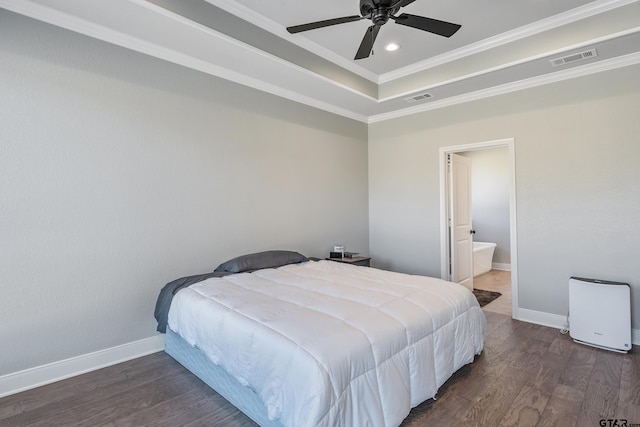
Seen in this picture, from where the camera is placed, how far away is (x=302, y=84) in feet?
12.1

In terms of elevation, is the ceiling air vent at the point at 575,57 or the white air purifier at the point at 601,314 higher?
the ceiling air vent at the point at 575,57

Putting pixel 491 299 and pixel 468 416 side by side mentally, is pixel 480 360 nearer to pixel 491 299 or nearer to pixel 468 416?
pixel 468 416

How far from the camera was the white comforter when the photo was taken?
4.86 feet

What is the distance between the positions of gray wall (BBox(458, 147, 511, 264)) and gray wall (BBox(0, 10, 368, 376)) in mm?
4993

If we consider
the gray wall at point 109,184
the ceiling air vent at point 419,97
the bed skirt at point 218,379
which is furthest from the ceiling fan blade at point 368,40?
the bed skirt at point 218,379

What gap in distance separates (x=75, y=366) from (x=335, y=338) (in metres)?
2.20

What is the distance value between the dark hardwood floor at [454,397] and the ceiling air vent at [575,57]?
274cm

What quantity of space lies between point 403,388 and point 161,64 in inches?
127

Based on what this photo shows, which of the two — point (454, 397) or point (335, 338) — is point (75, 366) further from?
point (454, 397)

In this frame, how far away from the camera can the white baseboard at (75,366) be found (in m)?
2.19

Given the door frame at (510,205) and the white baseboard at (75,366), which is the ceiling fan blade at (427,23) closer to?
the door frame at (510,205)

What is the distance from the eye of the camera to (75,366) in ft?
7.97

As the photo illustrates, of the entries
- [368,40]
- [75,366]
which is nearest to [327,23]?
[368,40]

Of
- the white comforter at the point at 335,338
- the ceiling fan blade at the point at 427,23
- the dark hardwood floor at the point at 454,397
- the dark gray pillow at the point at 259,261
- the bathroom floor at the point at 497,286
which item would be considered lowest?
the bathroom floor at the point at 497,286
